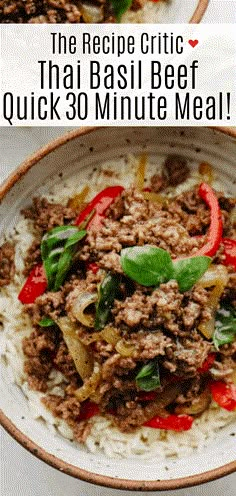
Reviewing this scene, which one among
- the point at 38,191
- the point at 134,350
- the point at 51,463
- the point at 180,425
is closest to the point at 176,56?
the point at 38,191

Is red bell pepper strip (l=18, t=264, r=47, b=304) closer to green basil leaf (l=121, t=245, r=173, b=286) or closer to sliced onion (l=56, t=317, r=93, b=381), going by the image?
sliced onion (l=56, t=317, r=93, b=381)

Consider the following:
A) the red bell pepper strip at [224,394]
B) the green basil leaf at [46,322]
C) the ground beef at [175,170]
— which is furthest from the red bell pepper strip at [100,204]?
the red bell pepper strip at [224,394]

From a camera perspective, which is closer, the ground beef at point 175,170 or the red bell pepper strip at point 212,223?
the red bell pepper strip at point 212,223

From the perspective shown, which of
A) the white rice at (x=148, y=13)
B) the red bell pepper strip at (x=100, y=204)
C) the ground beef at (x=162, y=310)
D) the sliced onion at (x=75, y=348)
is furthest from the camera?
the white rice at (x=148, y=13)

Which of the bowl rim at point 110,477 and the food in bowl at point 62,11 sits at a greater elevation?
the food in bowl at point 62,11

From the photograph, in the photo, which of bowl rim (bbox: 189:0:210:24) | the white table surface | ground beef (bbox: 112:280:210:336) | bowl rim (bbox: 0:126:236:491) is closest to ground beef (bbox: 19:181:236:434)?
ground beef (bbox: 112:280:210:336)

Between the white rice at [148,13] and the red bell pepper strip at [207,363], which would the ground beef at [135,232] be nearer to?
the red bell pepper strip at [207,363]

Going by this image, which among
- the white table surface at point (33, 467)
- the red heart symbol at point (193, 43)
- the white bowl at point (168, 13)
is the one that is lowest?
the white table surface at point (33, 467)

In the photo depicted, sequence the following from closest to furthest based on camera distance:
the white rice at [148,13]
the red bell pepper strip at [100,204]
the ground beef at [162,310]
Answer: the ground beef at [162,310], the red bell pepper strip at [100,204], the white rice at [148,13]
